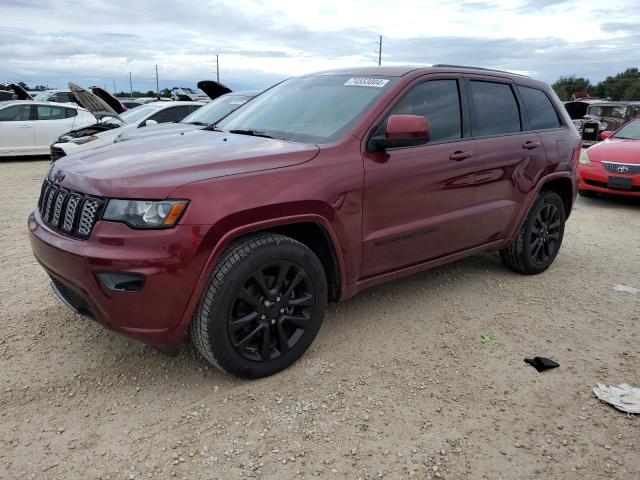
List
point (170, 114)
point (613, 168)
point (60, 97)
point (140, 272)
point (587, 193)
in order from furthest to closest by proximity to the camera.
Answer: point (60, 97)
point (170, 114)
point (587, 193)
point (613, 168)
point (140, 272)

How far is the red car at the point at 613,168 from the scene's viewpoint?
26.1 ft

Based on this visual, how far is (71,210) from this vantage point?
8.80 ft

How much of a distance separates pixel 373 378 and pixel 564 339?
4.84 feet

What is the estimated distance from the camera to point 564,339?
3.57 meters

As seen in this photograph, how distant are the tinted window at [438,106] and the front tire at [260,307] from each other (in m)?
1.28

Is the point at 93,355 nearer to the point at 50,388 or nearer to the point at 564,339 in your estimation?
the point at 50,388

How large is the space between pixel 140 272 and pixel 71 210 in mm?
581

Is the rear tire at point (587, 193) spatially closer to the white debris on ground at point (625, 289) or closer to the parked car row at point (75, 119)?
the white debris on ground at point (625, 289)

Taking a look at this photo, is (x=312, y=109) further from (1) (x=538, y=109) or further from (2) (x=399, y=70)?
(1) (x=538, y=109)

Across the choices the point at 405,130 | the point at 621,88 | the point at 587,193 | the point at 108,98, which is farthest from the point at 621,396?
the point at 621,88

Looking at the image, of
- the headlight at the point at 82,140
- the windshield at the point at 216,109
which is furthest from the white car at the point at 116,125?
the windshield at the point at 216,109

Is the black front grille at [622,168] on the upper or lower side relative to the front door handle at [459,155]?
lower

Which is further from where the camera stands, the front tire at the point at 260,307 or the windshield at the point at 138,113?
the windshield at the point at 138,113

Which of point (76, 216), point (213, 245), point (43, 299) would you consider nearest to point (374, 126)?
point (213, 245)
